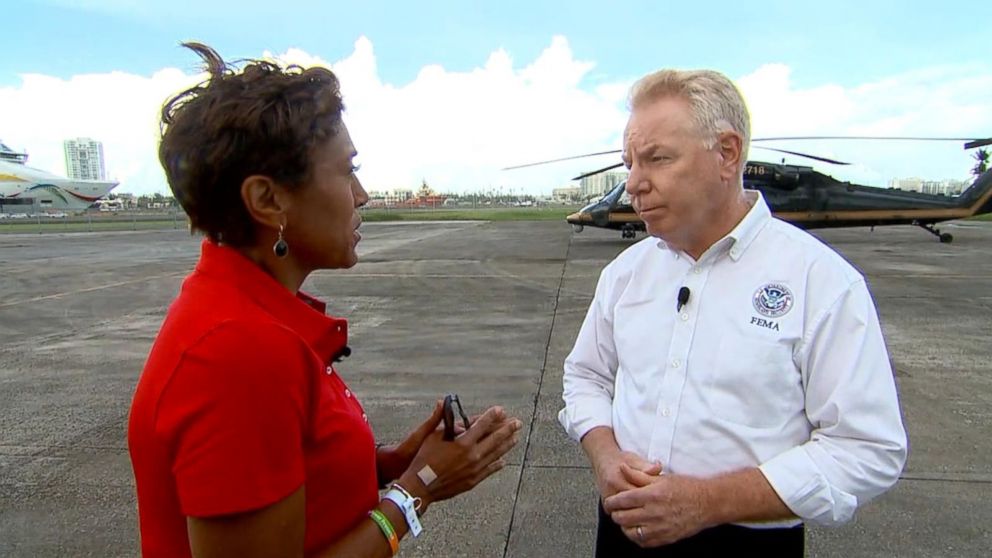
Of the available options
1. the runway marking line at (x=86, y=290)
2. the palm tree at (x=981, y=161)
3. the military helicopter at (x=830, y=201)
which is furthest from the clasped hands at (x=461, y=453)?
the palm tree at (x=981, y=161)

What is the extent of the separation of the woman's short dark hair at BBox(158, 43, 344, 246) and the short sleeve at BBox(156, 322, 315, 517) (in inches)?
10.4

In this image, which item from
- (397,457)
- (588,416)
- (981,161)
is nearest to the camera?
(397,457)

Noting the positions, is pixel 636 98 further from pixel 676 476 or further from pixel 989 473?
pixel 989 473

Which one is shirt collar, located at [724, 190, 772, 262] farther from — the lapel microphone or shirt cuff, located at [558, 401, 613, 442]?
shirt cuff, located at [558, 401, 613, 442]

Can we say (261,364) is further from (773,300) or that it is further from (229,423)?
Result: (773,300)

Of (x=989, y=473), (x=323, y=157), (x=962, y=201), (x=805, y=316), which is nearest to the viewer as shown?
(x=323, y=157)

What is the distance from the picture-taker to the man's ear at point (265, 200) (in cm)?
Result: 109

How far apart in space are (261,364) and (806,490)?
114cm

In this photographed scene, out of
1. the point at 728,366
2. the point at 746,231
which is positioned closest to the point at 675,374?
the point at 728,366

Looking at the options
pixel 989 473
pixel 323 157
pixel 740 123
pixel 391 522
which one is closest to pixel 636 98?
pixel 740 123

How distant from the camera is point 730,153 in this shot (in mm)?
1463

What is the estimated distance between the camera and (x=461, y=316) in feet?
26.7

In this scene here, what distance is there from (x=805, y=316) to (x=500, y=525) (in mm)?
2086

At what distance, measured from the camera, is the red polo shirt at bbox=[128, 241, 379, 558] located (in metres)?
0.94
